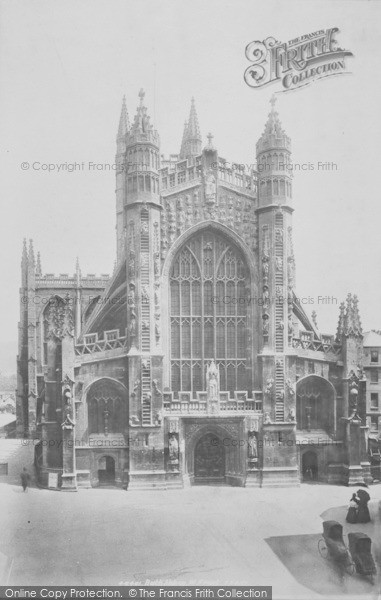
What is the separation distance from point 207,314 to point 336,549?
599 inches

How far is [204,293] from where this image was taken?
32719 millimetres

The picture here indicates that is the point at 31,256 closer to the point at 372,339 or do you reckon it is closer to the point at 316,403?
the point at 316,403

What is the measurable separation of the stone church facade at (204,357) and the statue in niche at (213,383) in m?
0.06

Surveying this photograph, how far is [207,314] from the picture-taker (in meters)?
32.8

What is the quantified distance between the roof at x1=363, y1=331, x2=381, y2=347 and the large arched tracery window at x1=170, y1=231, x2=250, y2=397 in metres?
20.4

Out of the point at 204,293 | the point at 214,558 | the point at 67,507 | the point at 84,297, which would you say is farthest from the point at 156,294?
the point at 84,297

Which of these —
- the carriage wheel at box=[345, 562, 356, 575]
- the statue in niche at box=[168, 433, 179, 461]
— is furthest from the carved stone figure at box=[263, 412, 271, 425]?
the carriage wheel at box=[345, 562, 356, 575]

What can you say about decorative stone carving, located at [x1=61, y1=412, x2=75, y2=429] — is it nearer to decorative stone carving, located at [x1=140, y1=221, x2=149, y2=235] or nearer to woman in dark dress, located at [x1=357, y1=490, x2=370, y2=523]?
decorative stone carving, located at [x1=140, y1=221, x2=149, y2=235]

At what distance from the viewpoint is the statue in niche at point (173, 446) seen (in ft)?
99.9

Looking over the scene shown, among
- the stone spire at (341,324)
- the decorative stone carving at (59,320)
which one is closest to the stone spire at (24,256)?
the decorative stone carving at (59,320)

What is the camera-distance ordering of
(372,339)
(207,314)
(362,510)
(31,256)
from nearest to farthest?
(362,510)
(207,314)
(31,256)
(372,339)

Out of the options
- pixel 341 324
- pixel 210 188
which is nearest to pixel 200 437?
pixel 341 324

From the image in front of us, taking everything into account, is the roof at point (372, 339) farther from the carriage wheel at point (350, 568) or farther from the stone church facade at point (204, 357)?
the carriage wheel at point (350, 568)

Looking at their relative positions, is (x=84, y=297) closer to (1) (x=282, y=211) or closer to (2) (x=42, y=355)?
(2) (x=42, y=355)
